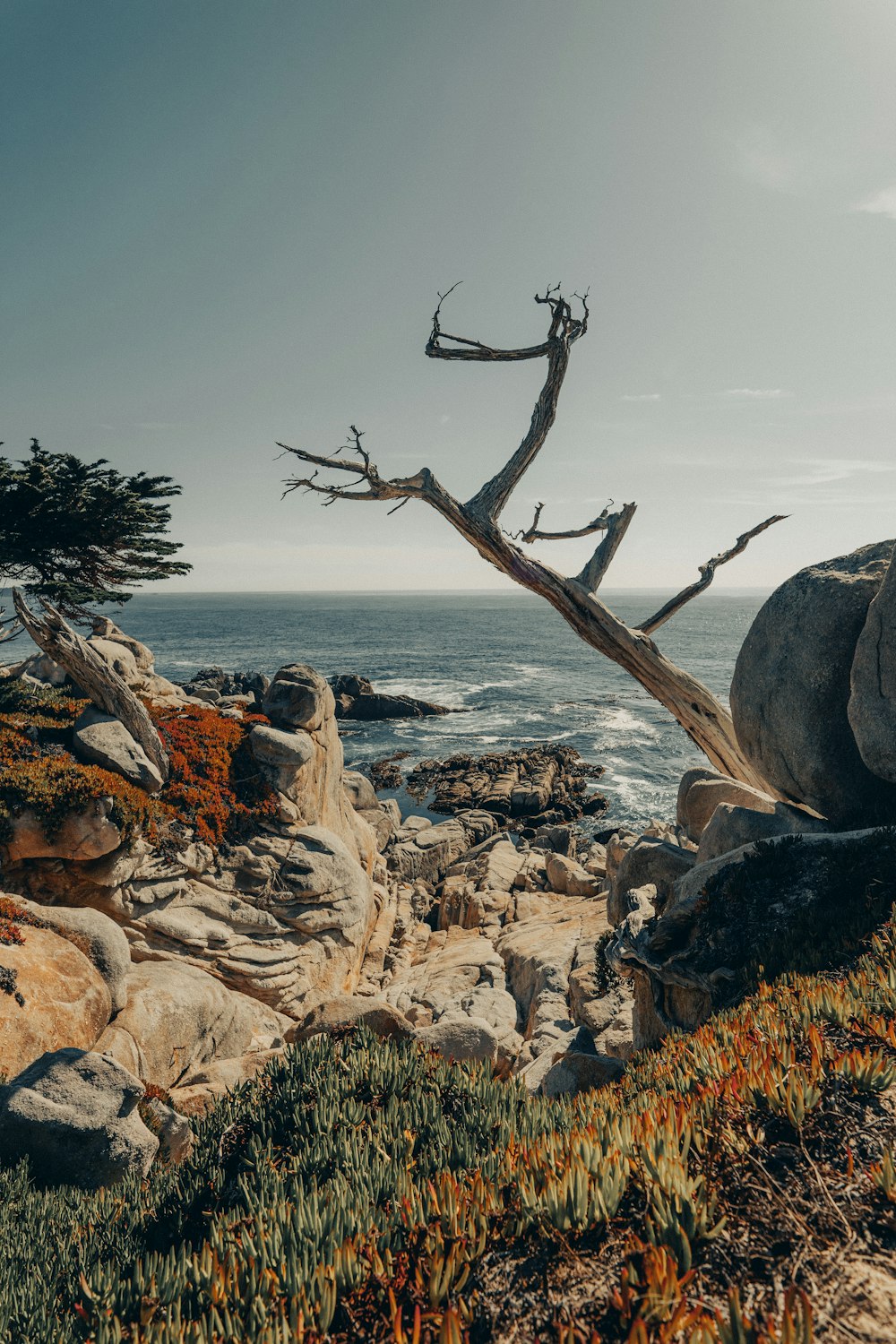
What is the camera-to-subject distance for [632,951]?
281 inches

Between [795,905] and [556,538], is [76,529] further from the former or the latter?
[795,905]

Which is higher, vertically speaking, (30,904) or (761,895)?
(761,895)

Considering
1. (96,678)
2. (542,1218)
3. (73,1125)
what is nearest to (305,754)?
(96,678)

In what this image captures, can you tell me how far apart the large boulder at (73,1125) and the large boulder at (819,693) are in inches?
332

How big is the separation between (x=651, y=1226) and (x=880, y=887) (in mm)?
4560

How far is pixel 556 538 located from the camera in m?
8.50

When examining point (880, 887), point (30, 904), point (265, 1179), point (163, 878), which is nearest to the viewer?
point (265, 1179)

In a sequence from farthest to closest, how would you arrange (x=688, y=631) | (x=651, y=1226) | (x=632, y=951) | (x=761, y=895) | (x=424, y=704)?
1. (x=688, y=631)
2. (x=424, y=704)
3. (x=632, y=951)
4. (x=761, y=895)
5. (x=651, y=1226)

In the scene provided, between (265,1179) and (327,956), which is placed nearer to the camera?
(265,1179)

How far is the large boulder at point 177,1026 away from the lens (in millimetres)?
9320

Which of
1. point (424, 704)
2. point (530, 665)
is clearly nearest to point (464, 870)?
point (424, 704)

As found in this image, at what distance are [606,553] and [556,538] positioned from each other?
2.58 ft

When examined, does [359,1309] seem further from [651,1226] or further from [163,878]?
[163,878]

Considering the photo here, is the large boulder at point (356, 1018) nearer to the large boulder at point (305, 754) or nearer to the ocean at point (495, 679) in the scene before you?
the large boulder at point (305, 754)
